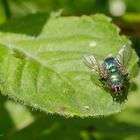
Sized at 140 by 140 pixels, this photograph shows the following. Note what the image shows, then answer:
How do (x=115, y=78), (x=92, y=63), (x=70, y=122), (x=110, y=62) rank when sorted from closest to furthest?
(x=92, y=63)
(x=110, y=62)
(x=115, y=78)
(x=70, y=122)

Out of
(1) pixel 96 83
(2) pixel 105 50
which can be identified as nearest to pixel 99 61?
(2) pixel 105 50

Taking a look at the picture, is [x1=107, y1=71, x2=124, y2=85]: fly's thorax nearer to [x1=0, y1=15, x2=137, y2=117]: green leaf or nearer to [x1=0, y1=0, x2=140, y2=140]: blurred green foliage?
[x1=0, y1=15, x2=137, y2=117]: green leaf

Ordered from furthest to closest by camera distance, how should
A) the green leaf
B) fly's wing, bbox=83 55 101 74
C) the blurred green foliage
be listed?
the blurred green foliage, fly's wing, bbox=83 55 101 74, the green leaf

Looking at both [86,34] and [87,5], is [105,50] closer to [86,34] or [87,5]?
[86,34]

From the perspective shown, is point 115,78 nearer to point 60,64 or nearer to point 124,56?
point 124,56

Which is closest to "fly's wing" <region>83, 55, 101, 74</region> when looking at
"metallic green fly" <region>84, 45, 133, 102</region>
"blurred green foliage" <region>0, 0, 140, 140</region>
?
"metallic green fly" <region>84, 45, 133, 102</region>

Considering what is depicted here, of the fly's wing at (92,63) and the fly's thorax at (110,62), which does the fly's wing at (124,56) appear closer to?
the fly's thorax at (110,62)

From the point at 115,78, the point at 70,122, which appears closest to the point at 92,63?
the point at 115,78
